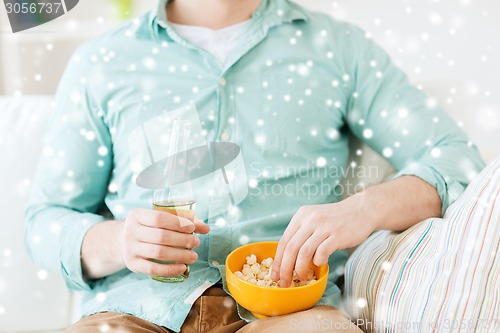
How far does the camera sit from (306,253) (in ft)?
2.56

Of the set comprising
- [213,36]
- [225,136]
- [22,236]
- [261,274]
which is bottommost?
[22,236]

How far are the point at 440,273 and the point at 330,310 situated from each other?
0.19m

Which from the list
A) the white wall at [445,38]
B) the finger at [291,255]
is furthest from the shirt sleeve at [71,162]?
the white wall at [445,38]

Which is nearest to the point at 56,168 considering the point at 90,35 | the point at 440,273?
the point at 90,35

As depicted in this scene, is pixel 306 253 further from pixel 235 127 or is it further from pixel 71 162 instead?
pixel 71 162

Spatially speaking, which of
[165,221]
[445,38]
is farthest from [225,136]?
[445,38]

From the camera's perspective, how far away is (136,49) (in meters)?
1.04

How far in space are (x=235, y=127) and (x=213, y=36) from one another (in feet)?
0.67

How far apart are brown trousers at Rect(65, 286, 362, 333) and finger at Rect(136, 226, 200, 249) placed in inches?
5.3

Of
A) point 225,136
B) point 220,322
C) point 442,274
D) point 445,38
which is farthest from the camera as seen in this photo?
point 445,38

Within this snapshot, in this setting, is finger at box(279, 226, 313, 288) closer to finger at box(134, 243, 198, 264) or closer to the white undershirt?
finger at box(134, 243, 198, 264)

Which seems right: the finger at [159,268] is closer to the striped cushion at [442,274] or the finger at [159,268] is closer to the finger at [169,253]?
the finger at [169,253]

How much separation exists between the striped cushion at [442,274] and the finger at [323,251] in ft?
0.35

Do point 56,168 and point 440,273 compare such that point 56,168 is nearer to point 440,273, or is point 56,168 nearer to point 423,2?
point 440,273
